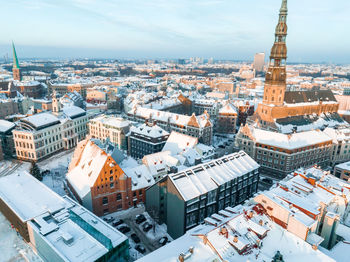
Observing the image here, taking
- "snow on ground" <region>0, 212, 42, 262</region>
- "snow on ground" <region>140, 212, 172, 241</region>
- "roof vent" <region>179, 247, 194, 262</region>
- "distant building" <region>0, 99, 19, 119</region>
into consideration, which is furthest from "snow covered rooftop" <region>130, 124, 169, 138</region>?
"distant building" <region>0, 99, 19, 119</region>

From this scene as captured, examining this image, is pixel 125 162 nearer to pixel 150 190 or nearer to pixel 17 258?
pixel 150 190

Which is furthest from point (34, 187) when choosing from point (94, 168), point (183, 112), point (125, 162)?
point (183, 112)

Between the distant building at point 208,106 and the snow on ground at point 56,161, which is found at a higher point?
the distant building at point 208,106

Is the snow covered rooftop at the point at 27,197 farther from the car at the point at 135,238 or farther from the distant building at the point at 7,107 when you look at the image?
the distant building at the point at 7,107

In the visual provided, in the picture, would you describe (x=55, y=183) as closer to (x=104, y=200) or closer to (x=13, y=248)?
(x=104, y=200)

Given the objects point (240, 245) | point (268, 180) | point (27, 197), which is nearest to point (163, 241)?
point (240, 245)

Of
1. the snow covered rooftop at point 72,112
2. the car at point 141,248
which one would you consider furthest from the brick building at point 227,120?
the car at point 141,248

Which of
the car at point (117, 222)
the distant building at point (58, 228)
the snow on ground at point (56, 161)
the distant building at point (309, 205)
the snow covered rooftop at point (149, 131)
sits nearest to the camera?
the distant building at point (309, 205)
